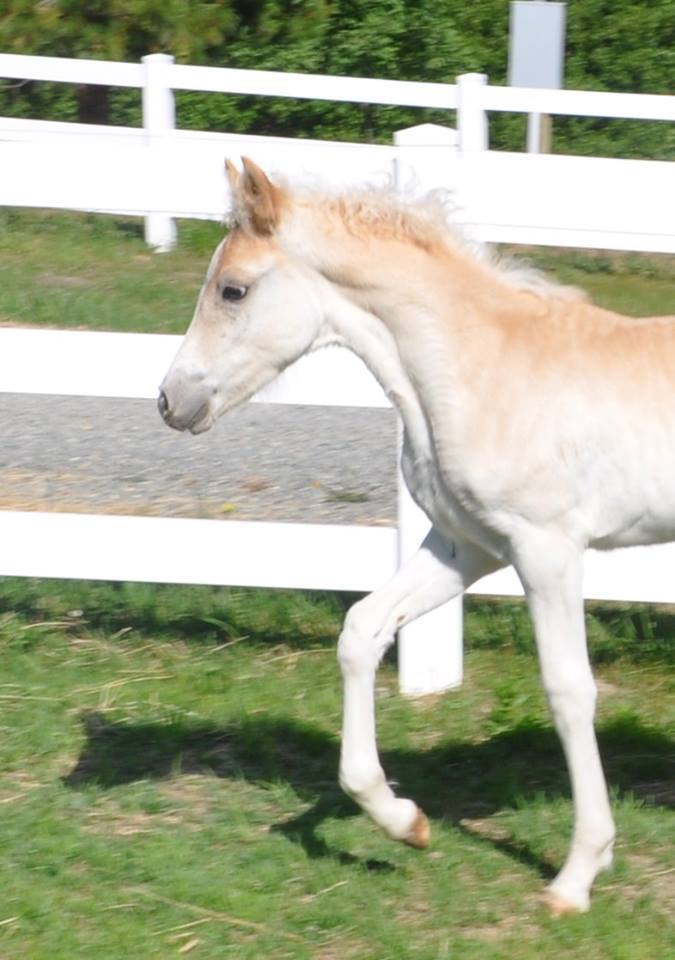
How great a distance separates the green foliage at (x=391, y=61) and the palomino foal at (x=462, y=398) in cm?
1239

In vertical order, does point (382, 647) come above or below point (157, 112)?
above

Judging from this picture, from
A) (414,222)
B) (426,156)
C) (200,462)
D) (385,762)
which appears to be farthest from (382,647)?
(200,462)

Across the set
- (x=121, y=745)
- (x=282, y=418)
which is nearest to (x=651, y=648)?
(x=121, y=745)

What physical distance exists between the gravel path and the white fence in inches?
58.5

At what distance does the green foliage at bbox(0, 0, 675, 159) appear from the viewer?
16.3 metres

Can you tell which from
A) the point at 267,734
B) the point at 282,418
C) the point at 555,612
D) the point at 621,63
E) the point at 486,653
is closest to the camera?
the point at 555,612

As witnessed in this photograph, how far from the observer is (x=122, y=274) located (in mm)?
11289

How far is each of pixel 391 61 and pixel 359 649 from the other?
49.2 ft

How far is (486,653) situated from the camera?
5512 mm

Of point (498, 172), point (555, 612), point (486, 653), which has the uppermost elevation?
point (498, 172)

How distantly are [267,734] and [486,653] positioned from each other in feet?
3.33

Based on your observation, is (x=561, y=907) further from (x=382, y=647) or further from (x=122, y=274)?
(x=122, y=274)

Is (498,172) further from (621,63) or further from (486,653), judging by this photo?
(621,63)

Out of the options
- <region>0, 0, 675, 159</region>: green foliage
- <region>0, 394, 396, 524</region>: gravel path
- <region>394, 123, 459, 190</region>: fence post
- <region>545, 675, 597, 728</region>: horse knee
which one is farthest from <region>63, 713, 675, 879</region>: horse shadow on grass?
<region>0, 0, 675, 159</region>: green foliage
